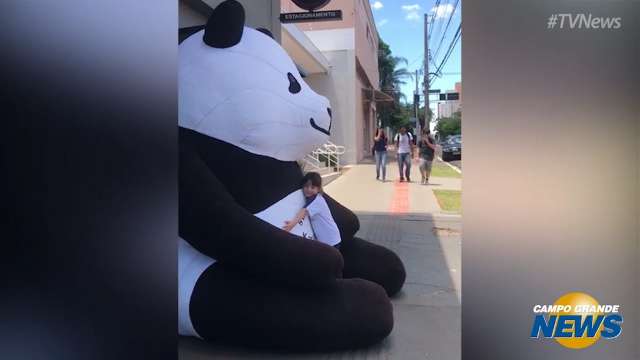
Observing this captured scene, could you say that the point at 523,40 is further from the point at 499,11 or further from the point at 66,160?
the point at 66,160

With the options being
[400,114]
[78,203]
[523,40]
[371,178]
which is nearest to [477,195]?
[523,40]

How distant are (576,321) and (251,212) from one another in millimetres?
1876

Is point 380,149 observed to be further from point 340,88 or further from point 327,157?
point 340,88

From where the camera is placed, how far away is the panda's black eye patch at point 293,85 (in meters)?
3.32

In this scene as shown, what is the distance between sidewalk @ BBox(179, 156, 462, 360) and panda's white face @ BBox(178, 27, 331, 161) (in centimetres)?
134

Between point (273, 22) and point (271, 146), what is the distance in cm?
338

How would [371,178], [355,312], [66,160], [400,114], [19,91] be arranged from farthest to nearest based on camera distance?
1. [400,114]
2. [371,178]
3. [355,312]
4. [66,160]
5. [19,91]

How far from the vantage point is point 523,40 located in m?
1.84

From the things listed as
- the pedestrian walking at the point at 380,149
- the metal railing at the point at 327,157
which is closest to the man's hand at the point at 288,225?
the pedestrian walking at the point at 380,149

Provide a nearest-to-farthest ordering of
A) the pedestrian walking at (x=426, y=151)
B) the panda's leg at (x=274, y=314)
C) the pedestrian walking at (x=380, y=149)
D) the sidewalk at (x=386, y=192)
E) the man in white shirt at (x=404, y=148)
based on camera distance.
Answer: the panda's leg at (x=274, y=314)
the sidewalk at (x=386, y=192)
the pedestrian walking at (x=426, y=151)
the man in white shirt at (x=404, y=148)
the pedestrian walking at (x=380, y=149)

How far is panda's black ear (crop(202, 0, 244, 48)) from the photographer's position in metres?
3.06

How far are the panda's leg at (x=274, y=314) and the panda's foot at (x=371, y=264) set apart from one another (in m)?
0.98

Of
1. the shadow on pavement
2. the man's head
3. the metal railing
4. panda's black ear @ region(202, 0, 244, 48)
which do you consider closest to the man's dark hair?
the man's head

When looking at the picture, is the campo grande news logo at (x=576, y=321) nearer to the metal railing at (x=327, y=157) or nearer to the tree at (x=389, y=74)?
the metal railing at (x=327, y=157)
